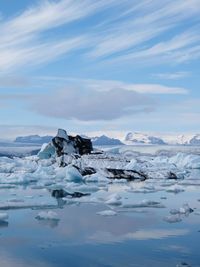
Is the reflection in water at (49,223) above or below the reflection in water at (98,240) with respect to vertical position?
above

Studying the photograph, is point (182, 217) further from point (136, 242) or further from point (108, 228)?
point (136, 242)

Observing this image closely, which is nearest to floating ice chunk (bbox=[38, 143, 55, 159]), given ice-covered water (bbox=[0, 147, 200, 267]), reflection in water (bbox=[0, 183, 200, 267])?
ice-covered water (bbox=[0, 147, 200, 267])

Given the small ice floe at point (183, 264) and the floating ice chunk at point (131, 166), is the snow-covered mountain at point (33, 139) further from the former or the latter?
the small ice floe at point (183, 264)

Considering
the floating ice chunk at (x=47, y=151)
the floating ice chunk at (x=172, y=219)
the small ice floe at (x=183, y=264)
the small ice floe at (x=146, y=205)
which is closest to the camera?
the small ice floe at (x=183, y=264)

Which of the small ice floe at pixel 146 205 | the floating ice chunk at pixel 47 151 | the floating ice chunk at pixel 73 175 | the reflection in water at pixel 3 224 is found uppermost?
the floating ice chunk at pixel 47 151

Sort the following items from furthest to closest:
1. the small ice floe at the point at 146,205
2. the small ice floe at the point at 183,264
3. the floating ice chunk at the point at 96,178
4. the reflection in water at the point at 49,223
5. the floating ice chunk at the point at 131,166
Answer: the floating ice chunk at the point at 131,166 → the floating ice chunk at the point at 96,178 → the small ice floe at the point at 146,205 → the reflection in water at the point at 49,223 → the small ice floe at the point at 183,264

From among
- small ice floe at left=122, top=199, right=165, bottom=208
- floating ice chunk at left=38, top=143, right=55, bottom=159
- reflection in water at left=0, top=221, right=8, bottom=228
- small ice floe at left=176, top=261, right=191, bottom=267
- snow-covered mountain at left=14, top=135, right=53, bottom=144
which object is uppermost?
snow-covered mountain at left=14, top=135, right=53, bottom=144

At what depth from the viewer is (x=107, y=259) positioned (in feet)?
20.7

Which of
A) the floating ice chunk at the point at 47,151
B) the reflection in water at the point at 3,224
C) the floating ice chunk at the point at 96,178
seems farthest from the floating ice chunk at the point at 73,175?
the reflection in water at the point at 3,224

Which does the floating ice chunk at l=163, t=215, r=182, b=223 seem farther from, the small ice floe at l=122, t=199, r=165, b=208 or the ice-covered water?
the small ice floe at l=122, t=199, r=165, b=208

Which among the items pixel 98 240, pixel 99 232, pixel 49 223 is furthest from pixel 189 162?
pixel 98 240

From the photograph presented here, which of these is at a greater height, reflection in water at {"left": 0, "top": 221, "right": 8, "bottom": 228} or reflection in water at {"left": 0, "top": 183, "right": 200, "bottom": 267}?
reflection in water at {"left": 0, "top": 221, "right": 8, "bottom": 228}

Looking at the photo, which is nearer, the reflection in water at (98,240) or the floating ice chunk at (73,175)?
the reflection in water at (98,240)

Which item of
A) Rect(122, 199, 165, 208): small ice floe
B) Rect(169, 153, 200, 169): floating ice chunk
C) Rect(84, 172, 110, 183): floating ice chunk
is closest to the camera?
Rect(122, 199, 165, 208): small ice floe
